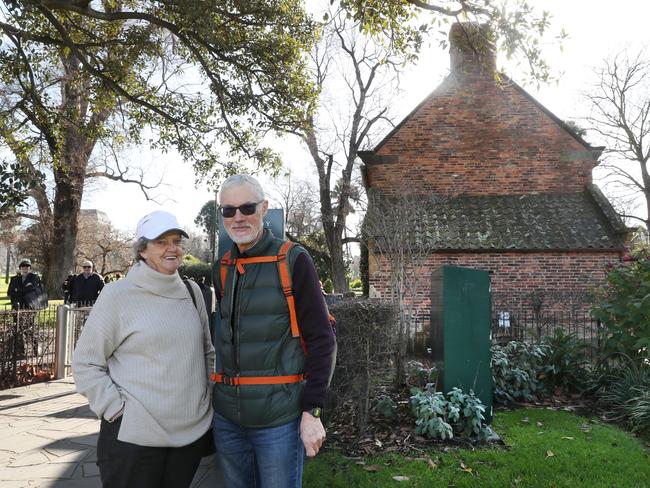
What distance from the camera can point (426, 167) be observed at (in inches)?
609

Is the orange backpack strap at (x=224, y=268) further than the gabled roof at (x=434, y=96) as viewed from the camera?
No

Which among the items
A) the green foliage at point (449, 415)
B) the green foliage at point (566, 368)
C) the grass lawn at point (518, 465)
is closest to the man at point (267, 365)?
the grass lawn at point (518, 465)

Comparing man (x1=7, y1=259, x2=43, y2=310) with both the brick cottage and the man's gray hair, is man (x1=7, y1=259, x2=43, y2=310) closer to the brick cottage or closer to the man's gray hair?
the brick cottage

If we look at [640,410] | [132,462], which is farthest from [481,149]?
[132,462]

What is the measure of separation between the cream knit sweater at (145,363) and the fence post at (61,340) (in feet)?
23.1

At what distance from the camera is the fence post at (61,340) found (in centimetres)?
838

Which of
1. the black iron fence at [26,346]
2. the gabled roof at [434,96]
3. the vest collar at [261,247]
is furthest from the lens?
the gabled roof at [434,96]

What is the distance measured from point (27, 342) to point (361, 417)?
19.3 ft

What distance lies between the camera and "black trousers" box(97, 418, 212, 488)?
2.17 meters

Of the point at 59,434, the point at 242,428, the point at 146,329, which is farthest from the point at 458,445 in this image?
the point at 59,434

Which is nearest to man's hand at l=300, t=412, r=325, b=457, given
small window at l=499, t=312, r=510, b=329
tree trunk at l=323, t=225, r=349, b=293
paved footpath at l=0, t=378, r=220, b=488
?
paved footpath at l=0, t=378, r=220, b=488

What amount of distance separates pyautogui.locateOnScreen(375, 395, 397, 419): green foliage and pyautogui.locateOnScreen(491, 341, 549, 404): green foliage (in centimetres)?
173

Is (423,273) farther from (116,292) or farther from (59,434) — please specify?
(116,292)

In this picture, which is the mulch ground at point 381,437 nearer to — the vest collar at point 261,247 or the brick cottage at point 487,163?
the vest collar at point 261,247
